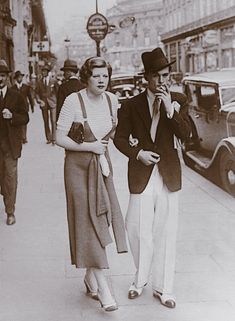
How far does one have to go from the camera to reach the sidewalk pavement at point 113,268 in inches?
95.1

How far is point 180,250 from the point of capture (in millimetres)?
3125

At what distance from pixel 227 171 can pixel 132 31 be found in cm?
149

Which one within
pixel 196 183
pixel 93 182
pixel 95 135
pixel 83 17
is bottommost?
pixel 196 183

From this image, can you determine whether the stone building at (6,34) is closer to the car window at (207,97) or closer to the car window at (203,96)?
the car window at (203,96)

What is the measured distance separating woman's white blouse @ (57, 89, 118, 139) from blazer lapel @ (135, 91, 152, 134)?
0.12 metres

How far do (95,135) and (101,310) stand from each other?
655 millimetres

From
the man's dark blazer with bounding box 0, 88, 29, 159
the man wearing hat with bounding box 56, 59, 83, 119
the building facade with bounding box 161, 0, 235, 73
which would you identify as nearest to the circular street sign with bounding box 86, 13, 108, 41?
the building facade with bounding box 161, 0, 235, 73

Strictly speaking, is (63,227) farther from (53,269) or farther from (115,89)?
(115,89)

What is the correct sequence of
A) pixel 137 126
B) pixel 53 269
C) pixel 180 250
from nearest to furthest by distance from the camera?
→ pixel 137 126 < pixel 53 269 < pixel 180 250

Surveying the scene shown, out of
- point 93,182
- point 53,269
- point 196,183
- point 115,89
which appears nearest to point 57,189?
point 196,183

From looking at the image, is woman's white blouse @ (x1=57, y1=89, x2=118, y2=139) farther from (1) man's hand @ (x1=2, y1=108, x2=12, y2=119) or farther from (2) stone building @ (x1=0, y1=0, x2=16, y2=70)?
(2) stone building @ (x1=0, y1=0, x2=16, y2=70)

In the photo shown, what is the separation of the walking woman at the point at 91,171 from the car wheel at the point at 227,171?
2049 millimetres

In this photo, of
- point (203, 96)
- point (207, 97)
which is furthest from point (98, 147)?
point (203, 96)

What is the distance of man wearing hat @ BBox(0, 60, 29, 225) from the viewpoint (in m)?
3.71
